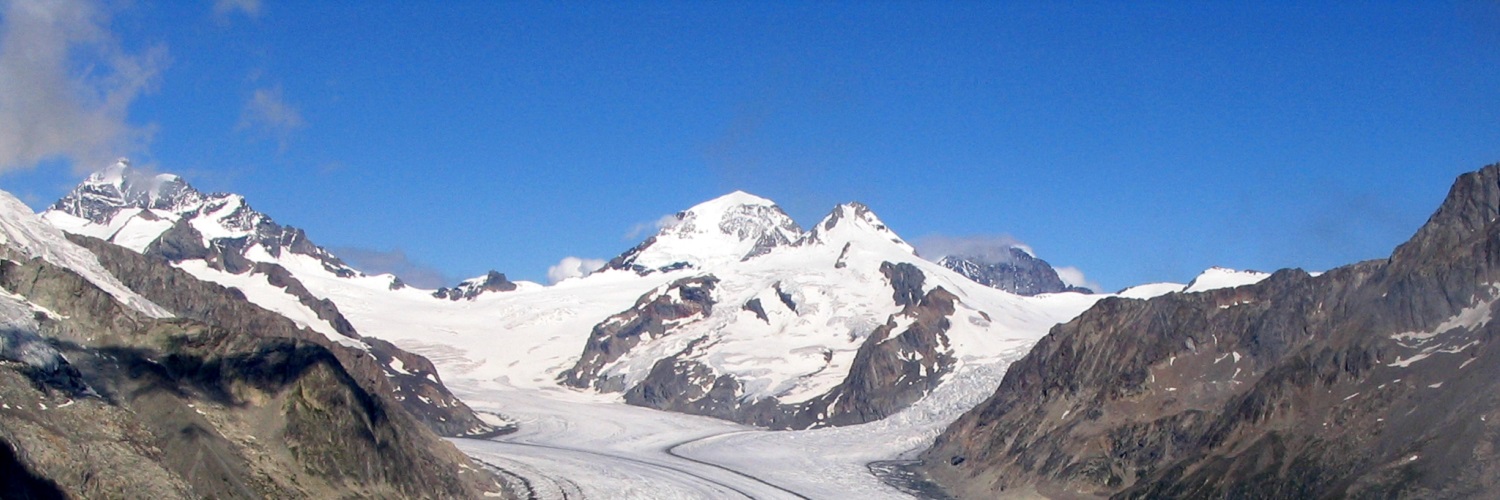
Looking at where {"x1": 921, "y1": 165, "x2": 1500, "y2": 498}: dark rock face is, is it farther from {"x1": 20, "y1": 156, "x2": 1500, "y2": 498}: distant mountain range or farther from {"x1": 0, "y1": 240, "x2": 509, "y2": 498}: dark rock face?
{"x1": 0, "y1": 240, "x2": 509, "y2": 498}: dark rock face

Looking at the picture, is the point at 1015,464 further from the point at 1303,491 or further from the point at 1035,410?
the point at 1303,491

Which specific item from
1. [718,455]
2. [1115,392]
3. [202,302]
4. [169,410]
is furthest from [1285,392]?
[202,302]

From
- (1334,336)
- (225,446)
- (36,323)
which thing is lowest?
(225,446)

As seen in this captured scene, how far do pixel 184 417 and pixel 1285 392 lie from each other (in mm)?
66512

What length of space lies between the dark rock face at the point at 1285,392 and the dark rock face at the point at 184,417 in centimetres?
4855

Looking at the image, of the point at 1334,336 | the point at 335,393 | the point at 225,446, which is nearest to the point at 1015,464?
the point at 1334,336

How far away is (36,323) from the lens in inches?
2699

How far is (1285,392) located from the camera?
95812mm

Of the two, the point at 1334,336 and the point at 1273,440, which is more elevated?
the point at 1334,336

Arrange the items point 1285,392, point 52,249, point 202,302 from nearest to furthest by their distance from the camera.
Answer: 1. point 1285,392
2. point 52,249
3. point 202,302

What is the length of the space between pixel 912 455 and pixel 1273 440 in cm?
6691

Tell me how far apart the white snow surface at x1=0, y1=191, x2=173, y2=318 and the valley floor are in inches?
1206

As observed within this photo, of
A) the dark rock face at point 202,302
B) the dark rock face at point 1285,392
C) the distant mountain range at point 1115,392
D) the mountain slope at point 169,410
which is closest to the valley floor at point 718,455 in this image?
the distant mountain range at point 1115,392

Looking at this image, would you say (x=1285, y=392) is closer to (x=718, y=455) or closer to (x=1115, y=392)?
(x=1115, y=392)
